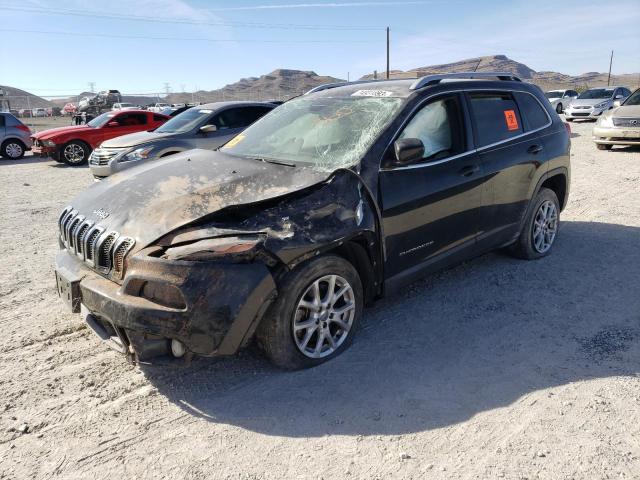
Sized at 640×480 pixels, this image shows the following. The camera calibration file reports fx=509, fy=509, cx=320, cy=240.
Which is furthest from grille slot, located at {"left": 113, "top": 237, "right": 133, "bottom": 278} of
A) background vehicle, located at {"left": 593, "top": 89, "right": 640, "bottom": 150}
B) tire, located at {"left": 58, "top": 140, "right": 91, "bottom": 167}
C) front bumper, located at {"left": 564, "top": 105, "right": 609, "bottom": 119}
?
front bumper, located at {"left": 564, "top": 105, "right": 609, "bottom": 119}

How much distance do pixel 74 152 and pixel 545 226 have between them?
13.6 m

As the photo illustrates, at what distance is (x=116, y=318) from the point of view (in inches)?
113

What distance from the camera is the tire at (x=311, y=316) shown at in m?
3.12

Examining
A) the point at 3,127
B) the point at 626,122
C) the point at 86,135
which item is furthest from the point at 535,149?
the point at 3,127

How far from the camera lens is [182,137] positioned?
386 inches

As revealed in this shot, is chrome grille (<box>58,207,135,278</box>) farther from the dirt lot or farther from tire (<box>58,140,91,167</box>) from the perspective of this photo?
tire (<box>58,140,91,167</box>)

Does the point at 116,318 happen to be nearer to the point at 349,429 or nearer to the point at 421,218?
the point at 349,429

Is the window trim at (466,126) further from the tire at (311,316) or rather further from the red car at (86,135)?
the red car at (86,135)

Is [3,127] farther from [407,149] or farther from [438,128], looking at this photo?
[407,149]

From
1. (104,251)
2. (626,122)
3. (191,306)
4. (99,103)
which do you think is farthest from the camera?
(99,103)

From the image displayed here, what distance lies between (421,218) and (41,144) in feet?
47.2

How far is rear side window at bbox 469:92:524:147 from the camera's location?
450cm

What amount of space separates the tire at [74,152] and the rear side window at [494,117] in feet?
43.7

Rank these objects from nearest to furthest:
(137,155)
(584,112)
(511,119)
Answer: (511,119) → (137,155) → (584,112)
